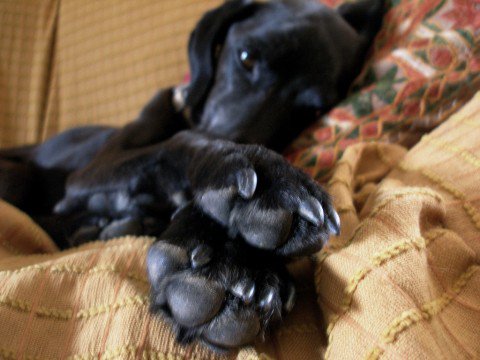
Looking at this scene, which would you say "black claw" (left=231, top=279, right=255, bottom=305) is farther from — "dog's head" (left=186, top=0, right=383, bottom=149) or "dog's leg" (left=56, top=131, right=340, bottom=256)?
"dog's head" (left=186, top=0, right=383, bottom=149)

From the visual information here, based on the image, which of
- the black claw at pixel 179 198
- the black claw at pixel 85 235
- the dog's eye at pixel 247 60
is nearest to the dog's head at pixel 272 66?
the dog's eye at pixel 247 60

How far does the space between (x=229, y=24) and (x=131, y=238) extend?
91 centimetres

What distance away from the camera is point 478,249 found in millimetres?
612

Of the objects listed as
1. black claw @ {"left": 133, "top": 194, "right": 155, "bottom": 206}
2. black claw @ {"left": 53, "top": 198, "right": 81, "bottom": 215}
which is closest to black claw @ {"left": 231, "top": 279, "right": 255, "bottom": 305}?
black claw @ {"left": 133, "top": 194, "right": 155, "bottom": 206}

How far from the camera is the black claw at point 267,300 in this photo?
52 centimetres

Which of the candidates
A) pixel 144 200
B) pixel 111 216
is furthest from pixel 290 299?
pixel 111 216

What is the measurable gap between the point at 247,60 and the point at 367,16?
455 millimetres

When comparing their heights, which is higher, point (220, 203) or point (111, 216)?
point (220, 203)

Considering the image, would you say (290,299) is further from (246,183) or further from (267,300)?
(246,183)

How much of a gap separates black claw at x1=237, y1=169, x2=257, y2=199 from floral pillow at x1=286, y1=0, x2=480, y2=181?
37 centimetres

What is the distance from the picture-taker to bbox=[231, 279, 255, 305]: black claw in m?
0.51

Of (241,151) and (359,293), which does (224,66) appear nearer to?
(241,151)

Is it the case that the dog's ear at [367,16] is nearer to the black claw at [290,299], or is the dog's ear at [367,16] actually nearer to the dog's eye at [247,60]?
the dog's eye at [247,60]

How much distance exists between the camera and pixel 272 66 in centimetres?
120
